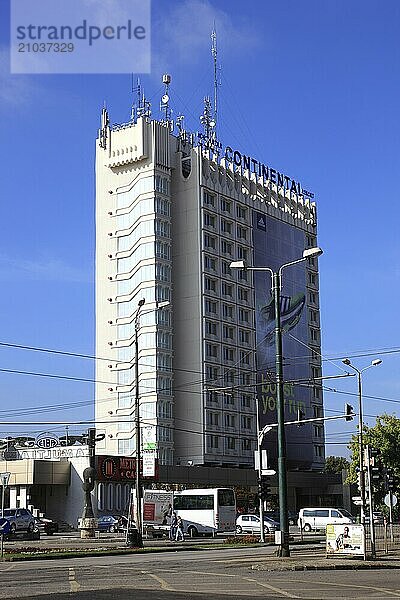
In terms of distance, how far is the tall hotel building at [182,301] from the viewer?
337 feet

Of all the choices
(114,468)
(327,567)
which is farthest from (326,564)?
(114,468)

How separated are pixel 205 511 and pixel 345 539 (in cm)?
3300

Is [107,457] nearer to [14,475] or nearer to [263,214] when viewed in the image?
[14,475]

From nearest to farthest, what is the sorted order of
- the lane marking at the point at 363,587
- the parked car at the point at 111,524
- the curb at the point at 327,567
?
the lane marking at the point at 363,587 < the curb at the point at 327,567 < the parked car at the point at 111,524

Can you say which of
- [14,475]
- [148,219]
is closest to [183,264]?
[148,219]

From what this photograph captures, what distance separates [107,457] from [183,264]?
2927cm

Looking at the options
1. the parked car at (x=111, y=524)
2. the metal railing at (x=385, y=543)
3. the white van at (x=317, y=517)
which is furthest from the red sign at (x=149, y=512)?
the metal railing at (x=385, y=543)

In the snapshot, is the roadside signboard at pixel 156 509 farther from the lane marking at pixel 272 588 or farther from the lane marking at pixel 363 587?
the lane marking at pixel 363 587

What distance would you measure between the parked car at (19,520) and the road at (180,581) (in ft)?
92.2

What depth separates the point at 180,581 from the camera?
2272 centimetres

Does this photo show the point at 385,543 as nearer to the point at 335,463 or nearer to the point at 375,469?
the point at 375,469

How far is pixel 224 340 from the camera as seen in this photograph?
356 feet

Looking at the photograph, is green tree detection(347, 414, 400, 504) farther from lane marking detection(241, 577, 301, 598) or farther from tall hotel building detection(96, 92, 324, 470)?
lane marking detection(241, 577, 301, 598)

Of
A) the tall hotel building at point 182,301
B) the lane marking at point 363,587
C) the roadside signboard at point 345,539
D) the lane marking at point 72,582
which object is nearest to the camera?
the lane marking at point 363,587
